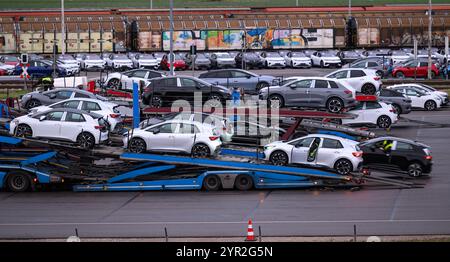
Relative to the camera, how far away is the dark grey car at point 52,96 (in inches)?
1367

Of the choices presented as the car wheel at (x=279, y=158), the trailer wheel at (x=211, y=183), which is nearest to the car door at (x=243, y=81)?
the car wheel at (x=279, y=158)

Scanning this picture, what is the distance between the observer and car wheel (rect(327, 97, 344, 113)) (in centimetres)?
3306

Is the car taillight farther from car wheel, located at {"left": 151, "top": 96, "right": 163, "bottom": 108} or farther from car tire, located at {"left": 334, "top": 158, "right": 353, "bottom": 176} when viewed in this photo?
car wheel, located at {"left": 151, "top": 96, "right": 163, "bottom": 108}

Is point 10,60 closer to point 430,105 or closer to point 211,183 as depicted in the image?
point 430,105

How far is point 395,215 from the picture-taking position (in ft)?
73.5

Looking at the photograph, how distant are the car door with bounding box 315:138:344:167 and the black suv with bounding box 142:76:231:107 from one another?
8.01 m

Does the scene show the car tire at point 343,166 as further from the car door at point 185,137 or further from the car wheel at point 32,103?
the car wheel at point 32,103

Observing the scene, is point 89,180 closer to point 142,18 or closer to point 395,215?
point 395,215

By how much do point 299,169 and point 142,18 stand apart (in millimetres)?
50709

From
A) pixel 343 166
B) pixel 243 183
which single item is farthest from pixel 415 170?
pixel 243 183

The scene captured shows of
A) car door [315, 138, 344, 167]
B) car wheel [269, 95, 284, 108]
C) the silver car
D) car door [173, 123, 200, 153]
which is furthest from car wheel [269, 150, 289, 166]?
car wheel [269, 95, 284, 108]

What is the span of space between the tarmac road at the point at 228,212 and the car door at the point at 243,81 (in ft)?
44.0

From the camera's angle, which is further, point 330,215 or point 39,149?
point 39,149
